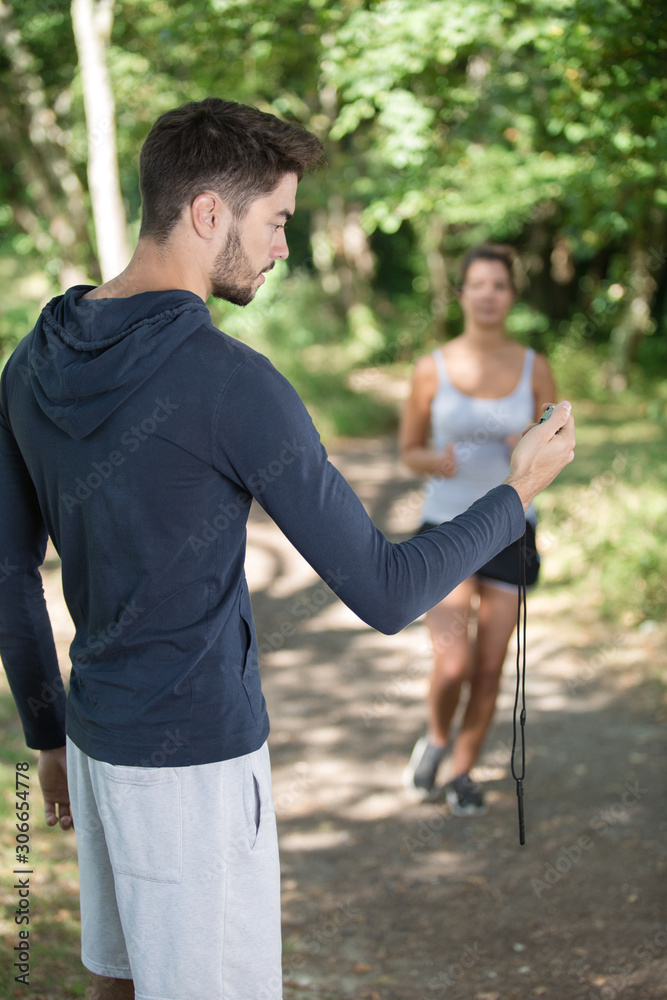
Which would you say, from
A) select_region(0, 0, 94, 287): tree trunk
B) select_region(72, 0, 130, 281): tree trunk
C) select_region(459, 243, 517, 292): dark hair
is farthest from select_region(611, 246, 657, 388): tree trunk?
select_region(459, 243, 517, 292): dark hair

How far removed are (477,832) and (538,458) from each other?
2562 mm

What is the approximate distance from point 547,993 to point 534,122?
27.7 feet

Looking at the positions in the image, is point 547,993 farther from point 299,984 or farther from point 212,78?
point 212,78

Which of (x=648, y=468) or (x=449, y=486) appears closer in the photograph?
(x=449, y=486)

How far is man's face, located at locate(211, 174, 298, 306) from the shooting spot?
1.43m

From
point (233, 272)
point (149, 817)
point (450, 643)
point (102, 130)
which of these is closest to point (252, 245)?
point (233, 272)

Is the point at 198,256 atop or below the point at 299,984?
atop

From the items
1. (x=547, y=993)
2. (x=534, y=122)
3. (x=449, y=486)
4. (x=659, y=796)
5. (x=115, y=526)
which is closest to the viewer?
(x=115, y=526)

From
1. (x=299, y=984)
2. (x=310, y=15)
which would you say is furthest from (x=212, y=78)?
(x=299, y=984)

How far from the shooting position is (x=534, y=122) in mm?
9102

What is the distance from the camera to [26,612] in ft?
5.76

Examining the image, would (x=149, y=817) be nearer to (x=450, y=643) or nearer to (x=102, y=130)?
(x=450, y=643)

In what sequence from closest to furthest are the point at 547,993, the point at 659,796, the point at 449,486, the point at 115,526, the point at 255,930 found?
the point at 115,526
the point at 255,930
the point at 547,993
the point at 449,486
the point at 659,796

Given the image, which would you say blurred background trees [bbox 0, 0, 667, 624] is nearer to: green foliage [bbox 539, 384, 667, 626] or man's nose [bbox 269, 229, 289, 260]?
green foliage [bbox 539, 384, 667, 626]
